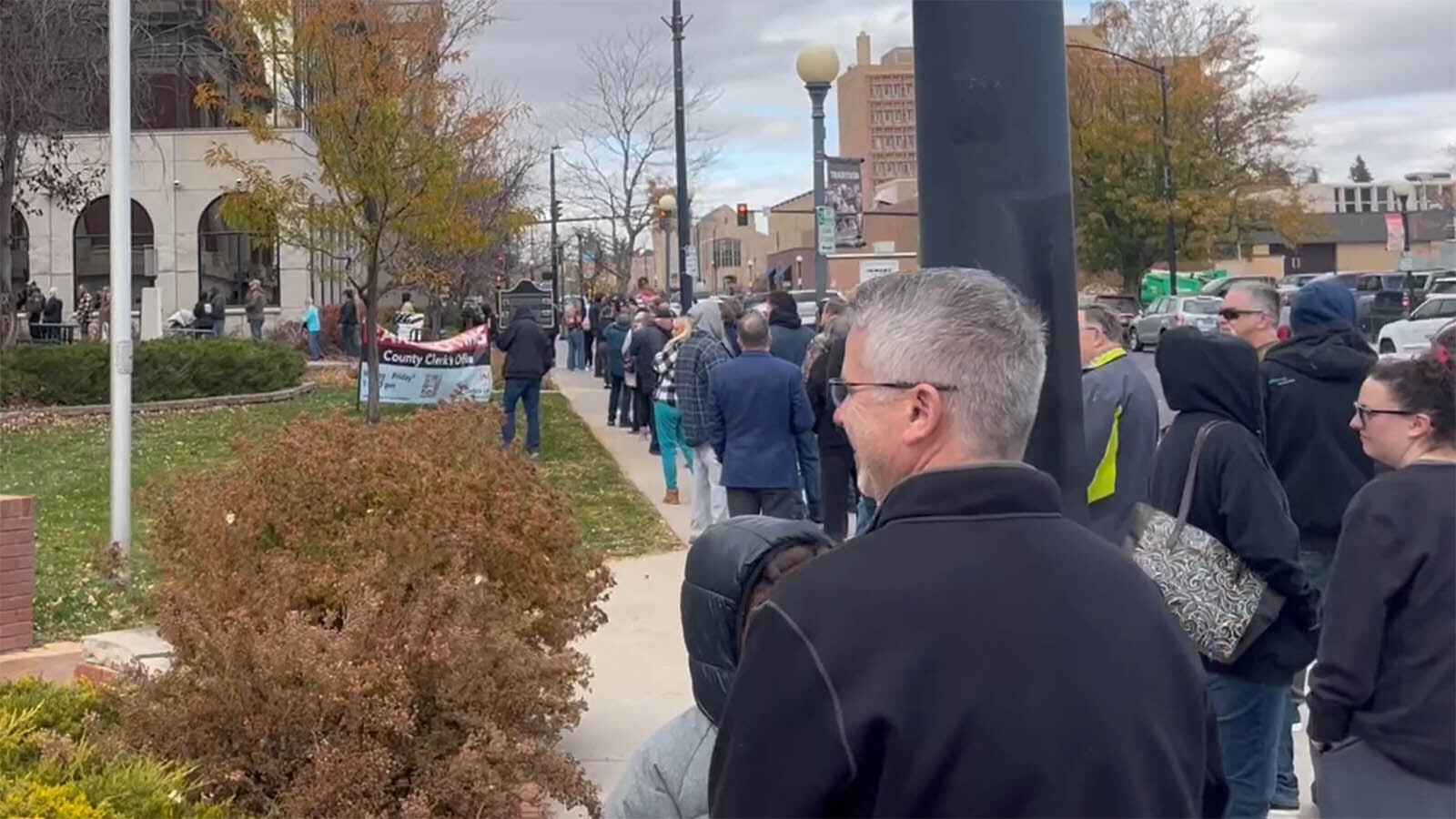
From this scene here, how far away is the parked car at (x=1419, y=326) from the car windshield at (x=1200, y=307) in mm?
4655

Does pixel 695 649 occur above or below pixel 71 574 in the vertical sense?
above

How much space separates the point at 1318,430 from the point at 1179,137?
154 feet

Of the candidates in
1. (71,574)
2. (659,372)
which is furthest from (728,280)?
(71,574)

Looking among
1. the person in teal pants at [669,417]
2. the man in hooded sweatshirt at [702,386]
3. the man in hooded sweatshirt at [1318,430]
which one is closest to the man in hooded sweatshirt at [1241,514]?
the man in hooded sweatshirt at [1318,430]

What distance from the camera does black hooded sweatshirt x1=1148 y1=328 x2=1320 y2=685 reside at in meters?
4.54

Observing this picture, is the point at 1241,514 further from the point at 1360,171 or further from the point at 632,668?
the point at 1360,171

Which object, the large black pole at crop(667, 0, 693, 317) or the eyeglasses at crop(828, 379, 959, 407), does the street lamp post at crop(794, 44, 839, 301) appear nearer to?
the large black pole at crop(667, 0, 693, 317)

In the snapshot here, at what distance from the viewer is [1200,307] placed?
37406 mm

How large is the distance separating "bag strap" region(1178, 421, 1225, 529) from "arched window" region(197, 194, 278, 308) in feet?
120

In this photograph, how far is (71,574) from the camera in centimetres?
955

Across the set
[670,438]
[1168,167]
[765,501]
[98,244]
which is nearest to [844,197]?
[670,438]

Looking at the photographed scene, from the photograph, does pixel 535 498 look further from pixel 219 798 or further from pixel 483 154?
pixel 483 154

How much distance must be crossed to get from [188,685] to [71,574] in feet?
17.9

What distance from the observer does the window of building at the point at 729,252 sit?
10882 cm
